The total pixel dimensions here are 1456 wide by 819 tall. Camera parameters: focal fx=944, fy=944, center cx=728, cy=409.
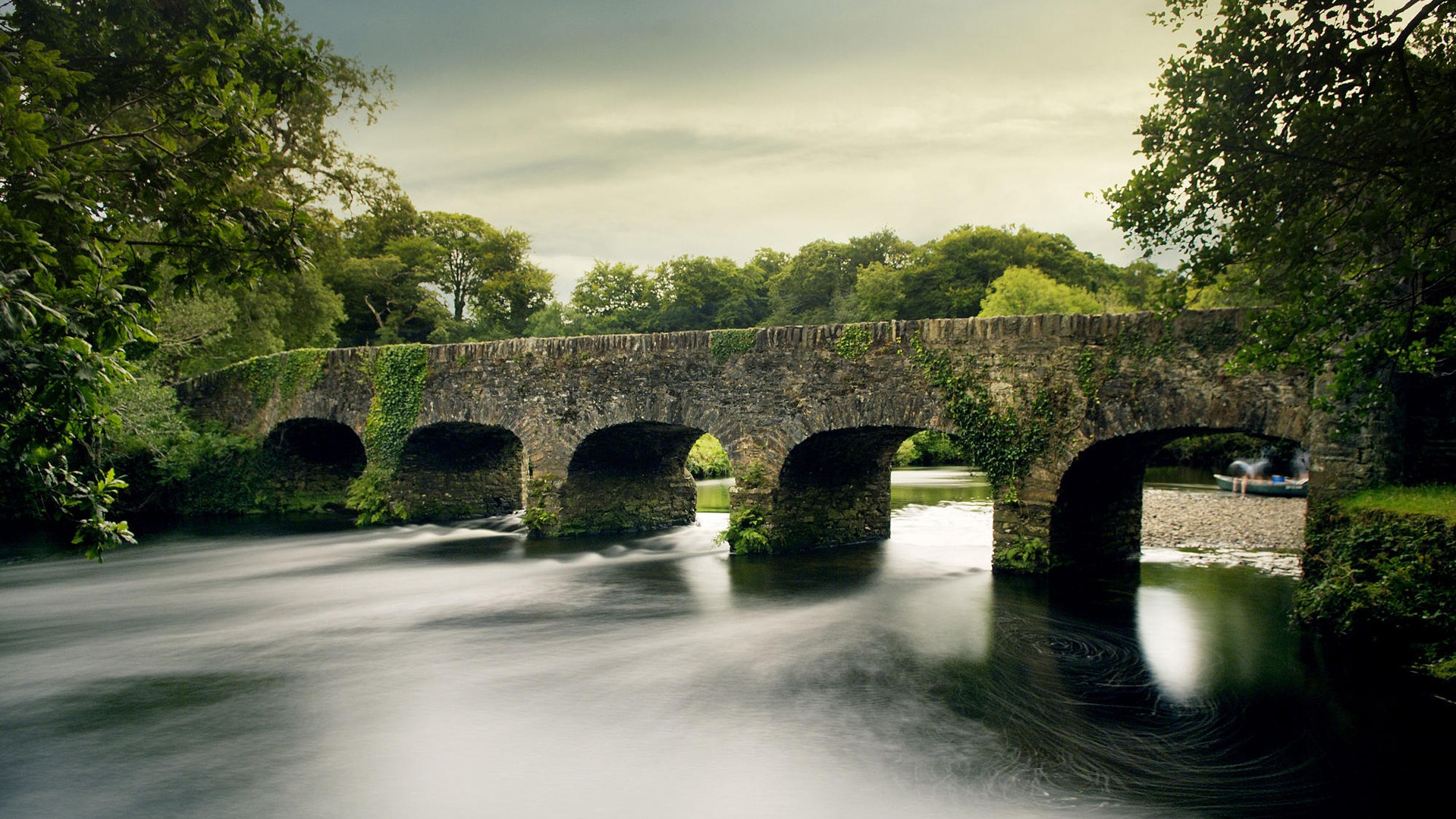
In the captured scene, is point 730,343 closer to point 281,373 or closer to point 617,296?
point 281,373

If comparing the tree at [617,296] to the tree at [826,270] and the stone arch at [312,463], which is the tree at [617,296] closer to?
the tree at [826,270]

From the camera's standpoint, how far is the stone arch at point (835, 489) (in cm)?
1404

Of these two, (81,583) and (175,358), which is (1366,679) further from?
(175,358)

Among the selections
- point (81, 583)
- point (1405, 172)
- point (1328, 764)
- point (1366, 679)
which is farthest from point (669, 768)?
point (81, 583)

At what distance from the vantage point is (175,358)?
25.7m

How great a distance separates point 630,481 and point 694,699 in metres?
9.85

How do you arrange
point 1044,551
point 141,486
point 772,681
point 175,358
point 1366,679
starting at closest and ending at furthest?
1. point 1366,679
2. point 772,681
3. point 1044,551
4. point 141,486
5. point 175,358

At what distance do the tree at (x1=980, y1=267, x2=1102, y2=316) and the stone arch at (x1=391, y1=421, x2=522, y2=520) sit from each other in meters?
26.3

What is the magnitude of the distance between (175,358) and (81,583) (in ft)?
45.3

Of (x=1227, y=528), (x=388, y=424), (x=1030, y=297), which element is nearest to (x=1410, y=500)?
(x=1227, y=528)

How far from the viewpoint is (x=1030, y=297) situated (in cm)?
4222

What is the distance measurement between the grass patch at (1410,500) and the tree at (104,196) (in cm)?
870

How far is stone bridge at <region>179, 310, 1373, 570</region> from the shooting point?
34.2 feet

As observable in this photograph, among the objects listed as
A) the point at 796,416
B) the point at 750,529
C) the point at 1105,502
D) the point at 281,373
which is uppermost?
the point at 281,373
